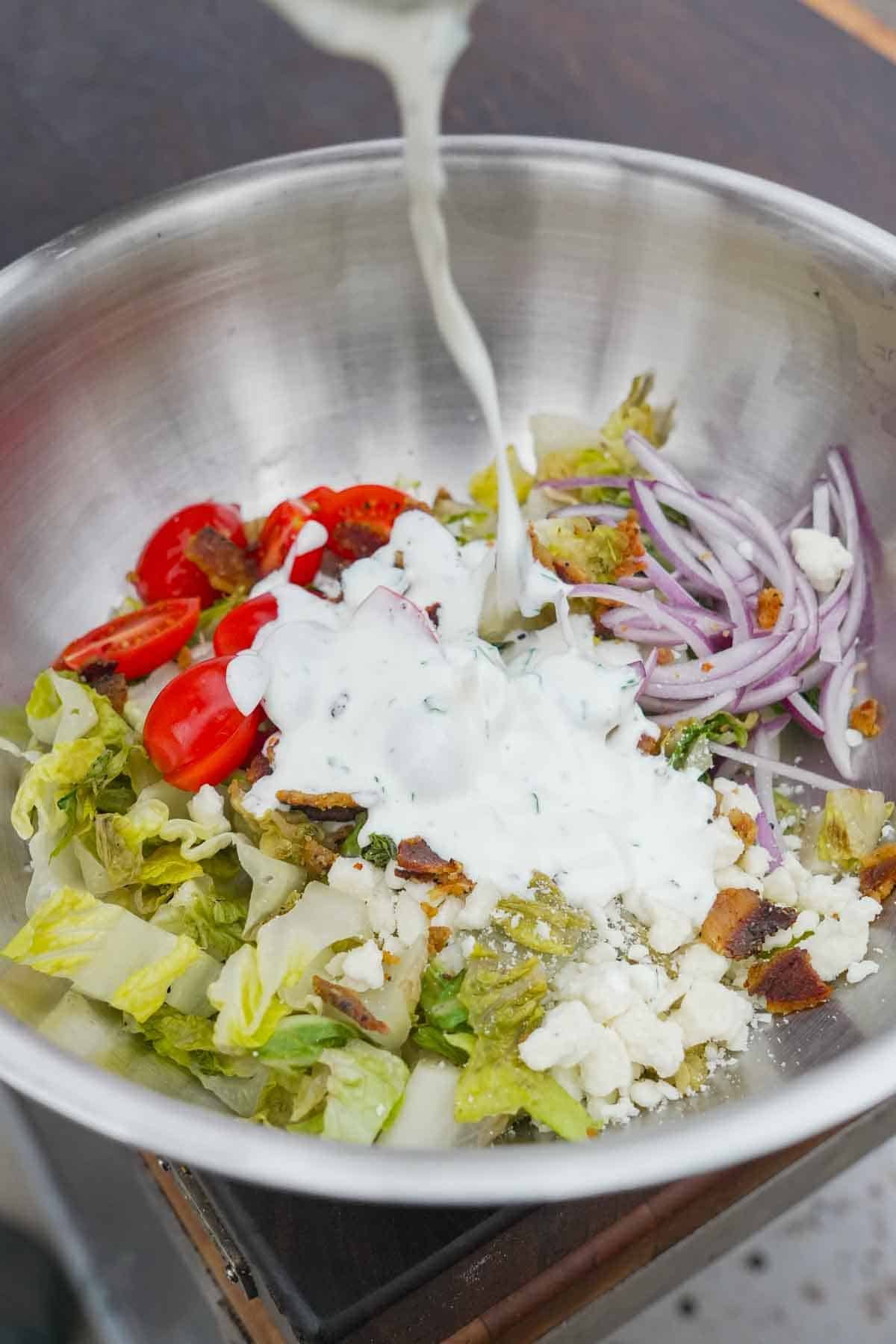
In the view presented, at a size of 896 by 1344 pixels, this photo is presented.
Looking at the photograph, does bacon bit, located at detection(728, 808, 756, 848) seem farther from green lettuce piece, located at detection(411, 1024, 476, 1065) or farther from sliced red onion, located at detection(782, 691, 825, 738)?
green lettuce piece, located at detection(411, 1024, 476, 1065)

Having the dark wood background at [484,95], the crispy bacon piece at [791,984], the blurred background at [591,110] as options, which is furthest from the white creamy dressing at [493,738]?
the dark wood background at [484,95]

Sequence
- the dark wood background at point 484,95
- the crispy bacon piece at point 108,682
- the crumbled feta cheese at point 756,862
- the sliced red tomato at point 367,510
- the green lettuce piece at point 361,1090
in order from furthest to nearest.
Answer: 1. the dark wood background at point 484,95
2. the sliced red tomato at point 367,510
3. the crispy bacon piece at point 108,682
4. the crumbled feta cheese at point 756,862
5. the green lettuce piece at point 361,1090

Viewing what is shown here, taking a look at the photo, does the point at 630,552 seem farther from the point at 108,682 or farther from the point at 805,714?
the point at 108,682

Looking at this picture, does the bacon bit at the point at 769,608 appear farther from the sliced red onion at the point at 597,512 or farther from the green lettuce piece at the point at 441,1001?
the green lettuce piece at the point at 441,1001

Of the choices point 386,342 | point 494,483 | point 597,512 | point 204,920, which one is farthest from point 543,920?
point 386,342

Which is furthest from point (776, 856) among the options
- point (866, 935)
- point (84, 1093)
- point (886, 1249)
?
point (84, 1093)
